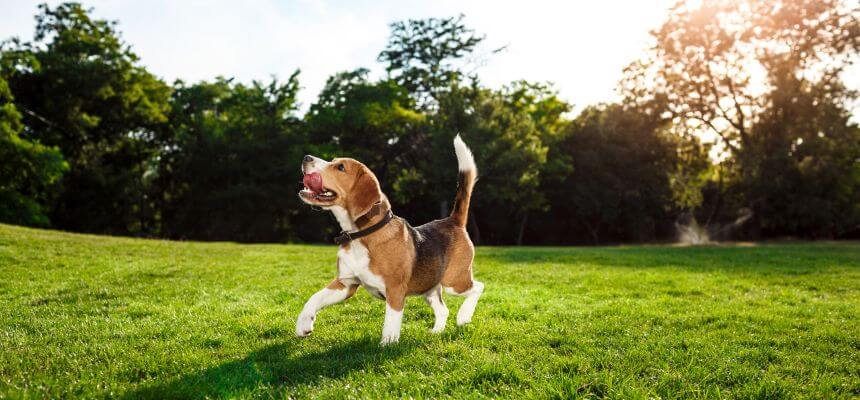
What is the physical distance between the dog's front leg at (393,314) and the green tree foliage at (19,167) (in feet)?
102

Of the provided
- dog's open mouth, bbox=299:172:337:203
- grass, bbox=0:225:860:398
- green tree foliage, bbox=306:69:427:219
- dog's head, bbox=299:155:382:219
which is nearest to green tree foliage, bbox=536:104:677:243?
green tree foliage, bbox=306:69:427:219

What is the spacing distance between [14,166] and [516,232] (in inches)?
1208

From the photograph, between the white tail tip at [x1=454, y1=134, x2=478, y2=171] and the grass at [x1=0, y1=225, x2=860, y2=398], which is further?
the white tail tip at [x1=454, y1=134, x2=478, y2=171]

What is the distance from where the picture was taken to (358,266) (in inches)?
197

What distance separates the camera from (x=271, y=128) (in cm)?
4072

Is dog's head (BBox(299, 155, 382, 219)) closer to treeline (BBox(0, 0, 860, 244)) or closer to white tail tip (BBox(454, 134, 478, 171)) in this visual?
white tail tip (BBox(454, 134, 478, 171))

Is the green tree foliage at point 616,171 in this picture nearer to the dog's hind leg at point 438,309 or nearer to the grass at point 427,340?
the grass at point 427,340

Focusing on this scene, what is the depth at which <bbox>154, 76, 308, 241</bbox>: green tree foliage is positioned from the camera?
38781 mm

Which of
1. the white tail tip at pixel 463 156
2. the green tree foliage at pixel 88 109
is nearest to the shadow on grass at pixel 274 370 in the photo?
the white tail tip at pixel 463 156

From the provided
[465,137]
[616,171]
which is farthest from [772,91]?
[465,137]

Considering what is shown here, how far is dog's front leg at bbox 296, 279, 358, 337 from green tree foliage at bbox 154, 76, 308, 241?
32249 millimetres

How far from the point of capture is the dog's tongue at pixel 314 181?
493cm

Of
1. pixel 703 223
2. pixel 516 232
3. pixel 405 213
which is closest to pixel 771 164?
pixel 703 223

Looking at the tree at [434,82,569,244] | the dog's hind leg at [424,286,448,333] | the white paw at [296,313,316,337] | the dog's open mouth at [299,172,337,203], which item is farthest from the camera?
the tree at [434,82,569,244]
